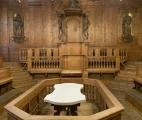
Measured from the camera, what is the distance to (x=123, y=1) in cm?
977

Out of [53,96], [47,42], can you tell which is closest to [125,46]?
[47,42]

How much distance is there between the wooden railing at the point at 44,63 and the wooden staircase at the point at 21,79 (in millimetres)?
486

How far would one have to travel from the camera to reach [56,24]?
9.96 m

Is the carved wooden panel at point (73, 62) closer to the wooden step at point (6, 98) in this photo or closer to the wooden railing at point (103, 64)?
the wooden railing at point (103, 64)

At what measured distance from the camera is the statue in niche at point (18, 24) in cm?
983

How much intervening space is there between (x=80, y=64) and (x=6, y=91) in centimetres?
345

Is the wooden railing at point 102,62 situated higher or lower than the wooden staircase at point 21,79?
higher

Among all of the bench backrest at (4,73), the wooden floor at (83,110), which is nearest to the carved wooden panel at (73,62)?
the bench backrest at (4,73)

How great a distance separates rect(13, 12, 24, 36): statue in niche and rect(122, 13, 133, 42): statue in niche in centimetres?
615

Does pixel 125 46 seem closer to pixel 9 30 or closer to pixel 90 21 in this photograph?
pixel 90 21

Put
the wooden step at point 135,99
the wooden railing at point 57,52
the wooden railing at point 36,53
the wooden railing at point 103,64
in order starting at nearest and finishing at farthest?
1. the wooden step at point 135,99
2. the wooden railing at point 103,64
3. the wooden railing at point 57,52
4. the wooden railing at point 36,53

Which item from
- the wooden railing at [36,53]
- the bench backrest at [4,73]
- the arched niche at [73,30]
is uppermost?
the arched niche at [73,30]

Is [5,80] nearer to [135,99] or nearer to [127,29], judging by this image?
[135,99]

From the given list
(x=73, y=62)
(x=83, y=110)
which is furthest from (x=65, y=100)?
(x=73, y=62)
